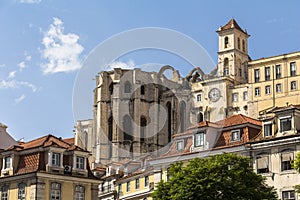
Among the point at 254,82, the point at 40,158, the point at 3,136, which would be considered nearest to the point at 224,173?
the point at 40,158

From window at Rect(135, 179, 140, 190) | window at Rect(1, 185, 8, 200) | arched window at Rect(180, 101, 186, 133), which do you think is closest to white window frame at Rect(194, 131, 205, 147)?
window at Rect(135, 179, 140, 190)

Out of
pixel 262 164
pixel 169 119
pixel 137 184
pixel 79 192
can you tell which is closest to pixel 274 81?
pixel 169 119

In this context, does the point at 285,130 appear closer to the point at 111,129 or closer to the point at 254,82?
the point at 254,82

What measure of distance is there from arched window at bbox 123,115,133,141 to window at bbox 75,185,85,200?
3182 inches

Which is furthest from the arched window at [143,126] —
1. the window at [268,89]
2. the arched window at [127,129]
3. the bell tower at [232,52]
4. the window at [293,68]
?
the window at [293,68]

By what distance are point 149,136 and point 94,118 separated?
12057 millimetres

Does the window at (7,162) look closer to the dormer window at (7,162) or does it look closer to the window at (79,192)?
the dormer window at (7,162)

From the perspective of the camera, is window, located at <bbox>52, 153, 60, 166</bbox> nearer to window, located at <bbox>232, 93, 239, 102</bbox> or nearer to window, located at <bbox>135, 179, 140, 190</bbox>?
window, located at <bbox>135, 179, 140, 190</bbox>

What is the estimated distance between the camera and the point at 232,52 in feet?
498

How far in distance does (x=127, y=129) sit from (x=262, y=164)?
93.1 m

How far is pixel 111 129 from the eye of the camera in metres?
158

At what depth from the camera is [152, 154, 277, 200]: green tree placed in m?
56.4

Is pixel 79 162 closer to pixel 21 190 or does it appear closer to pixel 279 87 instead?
pixel 21 190

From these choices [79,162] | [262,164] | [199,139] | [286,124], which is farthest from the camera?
[79,162]
